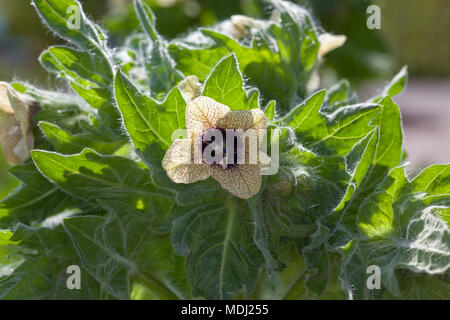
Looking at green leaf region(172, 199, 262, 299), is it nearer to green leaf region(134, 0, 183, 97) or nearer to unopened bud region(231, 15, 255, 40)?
green leaf region(134, 0, 183, 97)

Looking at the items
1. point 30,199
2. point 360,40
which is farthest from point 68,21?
point 360,40

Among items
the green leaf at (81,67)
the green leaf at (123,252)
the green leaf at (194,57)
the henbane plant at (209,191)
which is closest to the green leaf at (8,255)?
the henbane plant at (209,191)

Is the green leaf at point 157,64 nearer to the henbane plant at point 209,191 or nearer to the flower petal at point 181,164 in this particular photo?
the henbane plant at point 209,191

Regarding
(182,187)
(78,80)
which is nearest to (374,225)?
(182,187)

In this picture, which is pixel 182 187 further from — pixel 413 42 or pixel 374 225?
pixel 413 42

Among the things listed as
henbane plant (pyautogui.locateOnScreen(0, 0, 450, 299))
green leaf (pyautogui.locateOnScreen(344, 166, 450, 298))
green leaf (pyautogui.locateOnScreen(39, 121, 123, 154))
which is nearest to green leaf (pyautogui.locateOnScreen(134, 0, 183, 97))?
henbane plant (pyautogui.locateOnScreen(0, 0, 450, 299))

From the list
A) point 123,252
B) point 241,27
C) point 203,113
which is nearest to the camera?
point 203,113

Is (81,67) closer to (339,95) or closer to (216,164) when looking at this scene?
(216,164)
